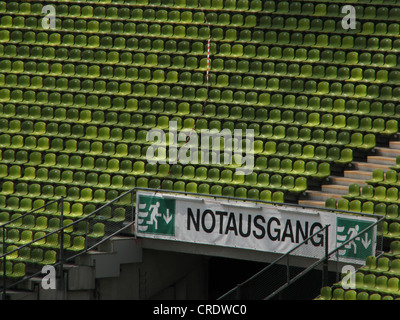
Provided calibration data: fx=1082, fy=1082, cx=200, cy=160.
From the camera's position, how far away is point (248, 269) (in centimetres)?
1778

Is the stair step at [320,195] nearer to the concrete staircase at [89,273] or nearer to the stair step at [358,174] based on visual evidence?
the stair step at [358,174]

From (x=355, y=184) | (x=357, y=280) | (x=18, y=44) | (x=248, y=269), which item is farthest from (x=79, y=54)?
(x=357, y=280)

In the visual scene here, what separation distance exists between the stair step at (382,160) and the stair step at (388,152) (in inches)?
5.1

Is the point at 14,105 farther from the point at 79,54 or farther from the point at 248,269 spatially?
the point at 248,269

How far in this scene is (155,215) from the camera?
1623cm

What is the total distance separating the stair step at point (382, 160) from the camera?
1602 cm

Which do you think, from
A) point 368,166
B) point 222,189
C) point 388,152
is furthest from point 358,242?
point 222,189

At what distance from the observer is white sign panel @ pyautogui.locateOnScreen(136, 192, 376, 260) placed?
14.6 meters

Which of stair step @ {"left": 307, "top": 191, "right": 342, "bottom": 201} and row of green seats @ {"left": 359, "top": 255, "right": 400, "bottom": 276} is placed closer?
row of green seats @ {"left": 359, "top": 255, "right": 400, "bottom": 276}

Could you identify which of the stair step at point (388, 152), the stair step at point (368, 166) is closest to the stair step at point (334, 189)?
the stair step at point (368, 166)

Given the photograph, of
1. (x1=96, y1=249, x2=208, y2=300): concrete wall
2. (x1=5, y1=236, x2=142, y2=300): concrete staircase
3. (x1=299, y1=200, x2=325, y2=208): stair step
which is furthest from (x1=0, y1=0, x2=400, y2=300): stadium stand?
(x1=96, y1=249, x2=208, y2=300): concrete wall

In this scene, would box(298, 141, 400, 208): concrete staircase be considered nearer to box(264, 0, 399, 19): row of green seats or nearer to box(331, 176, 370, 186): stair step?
box(331, 176, 370, 186): stair step

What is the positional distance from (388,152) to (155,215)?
362 centimetres
